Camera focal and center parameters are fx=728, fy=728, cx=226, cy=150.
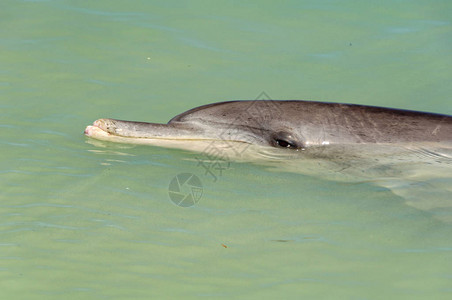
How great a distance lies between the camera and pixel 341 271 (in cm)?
548

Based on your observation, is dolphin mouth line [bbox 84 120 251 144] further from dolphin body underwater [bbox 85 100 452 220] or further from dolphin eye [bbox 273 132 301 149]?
dolphin eye [bbox 273 132 301 149]

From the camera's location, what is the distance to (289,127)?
331 inches

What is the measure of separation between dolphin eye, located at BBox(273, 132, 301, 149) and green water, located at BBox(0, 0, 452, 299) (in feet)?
2.30

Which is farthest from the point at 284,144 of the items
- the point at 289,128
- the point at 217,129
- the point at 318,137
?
the point at 217,129

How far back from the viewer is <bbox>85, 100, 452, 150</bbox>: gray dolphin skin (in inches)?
324

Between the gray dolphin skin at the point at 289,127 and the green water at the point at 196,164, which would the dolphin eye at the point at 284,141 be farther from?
the green water at the point at 196,164

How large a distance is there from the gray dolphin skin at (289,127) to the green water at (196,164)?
0.27 m

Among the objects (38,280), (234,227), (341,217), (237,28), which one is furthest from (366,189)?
(237,28)

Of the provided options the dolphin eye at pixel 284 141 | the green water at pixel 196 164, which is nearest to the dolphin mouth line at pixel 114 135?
the green water at pixel 196 164

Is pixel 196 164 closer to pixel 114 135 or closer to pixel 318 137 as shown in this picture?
pixel 114 135

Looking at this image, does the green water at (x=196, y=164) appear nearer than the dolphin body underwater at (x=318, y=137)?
Yes

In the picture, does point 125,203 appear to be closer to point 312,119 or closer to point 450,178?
point 312,119

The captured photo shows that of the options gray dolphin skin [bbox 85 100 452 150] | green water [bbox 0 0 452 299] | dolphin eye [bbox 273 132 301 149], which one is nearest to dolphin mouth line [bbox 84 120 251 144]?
gray dolphin skin [bbox 85 100 452 150]

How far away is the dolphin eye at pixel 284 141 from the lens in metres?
8.32
